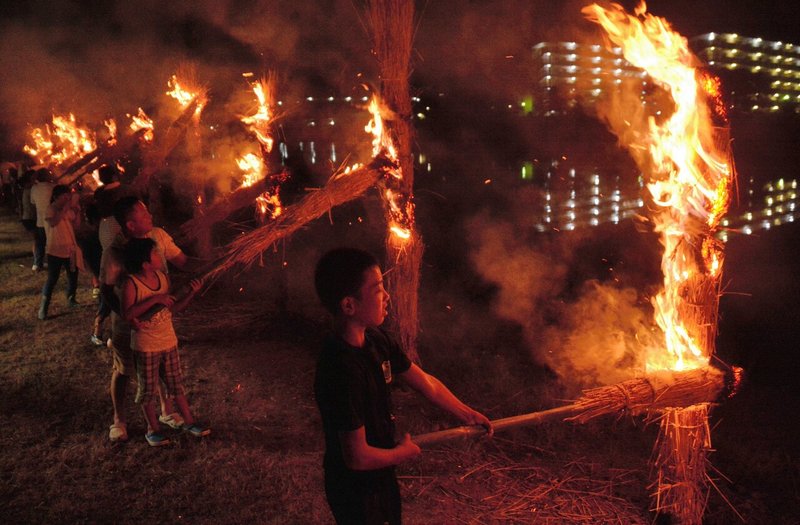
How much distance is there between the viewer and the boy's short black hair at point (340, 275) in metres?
2.01

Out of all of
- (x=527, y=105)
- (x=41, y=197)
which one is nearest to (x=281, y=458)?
(x=41, y=197)

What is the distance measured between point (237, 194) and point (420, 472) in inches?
165

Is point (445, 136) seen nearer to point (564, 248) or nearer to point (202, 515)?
point (564, 248)

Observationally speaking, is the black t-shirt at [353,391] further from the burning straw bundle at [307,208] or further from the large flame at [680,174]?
the burning straw bundle at [307,208]

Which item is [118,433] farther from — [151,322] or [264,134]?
[264,134]

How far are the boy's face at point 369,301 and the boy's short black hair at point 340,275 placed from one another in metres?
0.02

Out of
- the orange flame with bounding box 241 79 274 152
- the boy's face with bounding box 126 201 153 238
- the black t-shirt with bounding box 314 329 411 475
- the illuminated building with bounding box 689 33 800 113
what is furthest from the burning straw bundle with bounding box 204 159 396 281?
the illuminated building with bounding box 689 33 800 113

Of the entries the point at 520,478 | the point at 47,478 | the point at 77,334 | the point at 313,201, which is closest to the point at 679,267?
the point at 520,478

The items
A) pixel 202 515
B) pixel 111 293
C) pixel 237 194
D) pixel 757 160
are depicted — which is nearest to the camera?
pixel 202 515

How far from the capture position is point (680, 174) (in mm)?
2949

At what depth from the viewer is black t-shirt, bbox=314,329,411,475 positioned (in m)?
1.88

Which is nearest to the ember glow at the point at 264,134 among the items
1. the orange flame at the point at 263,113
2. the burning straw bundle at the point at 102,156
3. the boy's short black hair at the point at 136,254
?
the orange flame at the point at 263,113

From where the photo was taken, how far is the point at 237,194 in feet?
21.7

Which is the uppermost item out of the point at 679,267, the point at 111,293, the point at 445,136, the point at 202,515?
the point at 445,136
